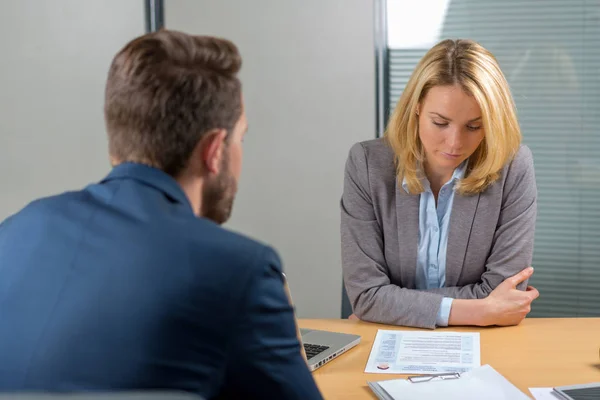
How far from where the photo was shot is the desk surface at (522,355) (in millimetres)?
1614

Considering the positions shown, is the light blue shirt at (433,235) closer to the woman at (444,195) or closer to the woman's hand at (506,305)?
the woman at (444,195)

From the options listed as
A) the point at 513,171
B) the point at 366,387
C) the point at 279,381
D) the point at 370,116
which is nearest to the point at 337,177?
the point at 370,116

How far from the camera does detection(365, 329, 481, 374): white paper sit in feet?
5.54

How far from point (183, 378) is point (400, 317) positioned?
1.12 metres

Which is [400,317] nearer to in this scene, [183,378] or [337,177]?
[183,378]

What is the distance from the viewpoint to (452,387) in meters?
1.55

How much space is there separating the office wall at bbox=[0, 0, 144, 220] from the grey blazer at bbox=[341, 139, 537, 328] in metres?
1.88

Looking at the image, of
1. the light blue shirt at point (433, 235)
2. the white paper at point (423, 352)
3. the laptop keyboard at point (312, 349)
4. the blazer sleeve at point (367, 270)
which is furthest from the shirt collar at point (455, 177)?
the laptop keyboard at point (312, 349)

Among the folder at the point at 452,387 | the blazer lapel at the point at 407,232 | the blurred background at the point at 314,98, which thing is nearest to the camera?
the folder at the point at 452,387

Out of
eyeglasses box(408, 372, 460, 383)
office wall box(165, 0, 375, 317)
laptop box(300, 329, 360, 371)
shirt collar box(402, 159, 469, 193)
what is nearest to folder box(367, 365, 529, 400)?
eyeglasses box(408, 372, 460, 383)

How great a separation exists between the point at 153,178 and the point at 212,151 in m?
0.11

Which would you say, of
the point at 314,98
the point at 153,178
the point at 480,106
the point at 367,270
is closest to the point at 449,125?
→ the point at 480,106

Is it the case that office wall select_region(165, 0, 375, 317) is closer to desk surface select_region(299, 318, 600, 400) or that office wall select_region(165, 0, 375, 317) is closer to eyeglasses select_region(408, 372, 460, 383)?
desk surface select_region(299, 318, 600, 400)

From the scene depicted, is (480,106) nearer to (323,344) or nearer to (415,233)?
(415,233)
